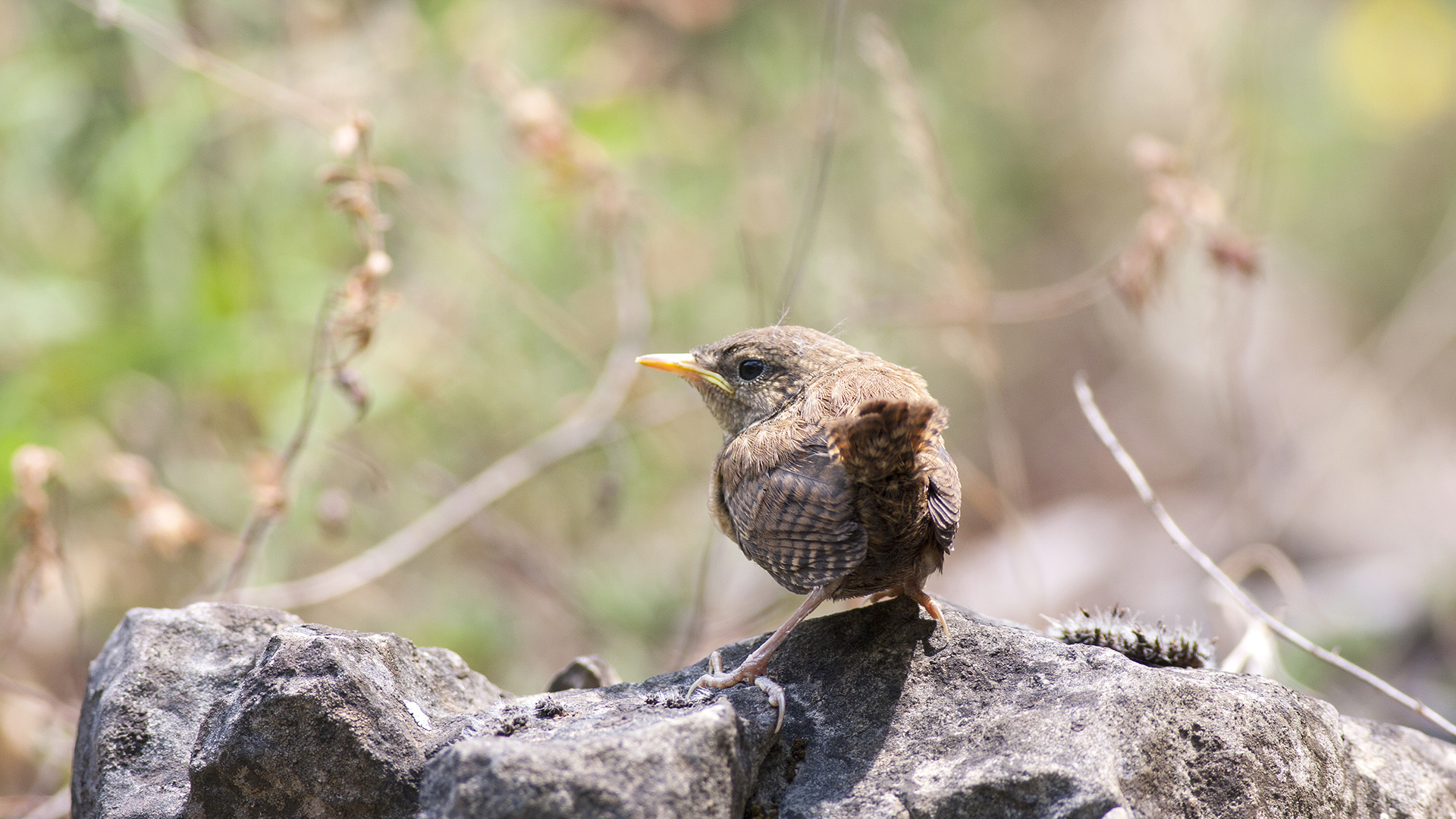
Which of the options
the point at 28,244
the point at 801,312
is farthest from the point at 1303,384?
the point at 28,244

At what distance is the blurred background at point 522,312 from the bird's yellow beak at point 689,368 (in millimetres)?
548

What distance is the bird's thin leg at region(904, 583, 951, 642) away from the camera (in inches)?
106

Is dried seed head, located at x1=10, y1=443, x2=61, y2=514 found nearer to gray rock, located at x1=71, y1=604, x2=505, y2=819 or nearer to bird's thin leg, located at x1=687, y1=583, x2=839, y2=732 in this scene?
gray rock, located at x1=71, y1=604, x2=505, y2=819

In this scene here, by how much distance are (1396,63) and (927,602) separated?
8963mm

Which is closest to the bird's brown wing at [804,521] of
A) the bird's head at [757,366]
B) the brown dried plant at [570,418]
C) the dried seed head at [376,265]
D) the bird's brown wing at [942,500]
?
the bird's brown wing at [942,500]

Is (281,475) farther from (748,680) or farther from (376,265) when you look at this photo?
(748,680)

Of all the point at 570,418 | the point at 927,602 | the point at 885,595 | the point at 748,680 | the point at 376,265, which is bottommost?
the point at 748,680

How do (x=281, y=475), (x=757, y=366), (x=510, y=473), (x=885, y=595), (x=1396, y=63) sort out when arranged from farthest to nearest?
(x=1396, y=63) → (x=510, y=473) → (x=281, y=475) → (x=757, y=366) → (x=885, y=595)

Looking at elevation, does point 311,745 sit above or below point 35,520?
below

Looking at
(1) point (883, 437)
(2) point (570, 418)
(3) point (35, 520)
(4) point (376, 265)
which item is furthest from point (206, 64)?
(1) point (883, 437)

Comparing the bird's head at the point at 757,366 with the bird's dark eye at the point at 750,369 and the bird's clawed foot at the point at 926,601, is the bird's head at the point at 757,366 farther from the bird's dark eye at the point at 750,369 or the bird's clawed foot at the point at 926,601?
the bird's clawed foot at the point at 926,601

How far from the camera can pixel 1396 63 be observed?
9.30 metres

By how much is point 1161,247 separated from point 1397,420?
604 cm

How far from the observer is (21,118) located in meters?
5.03
